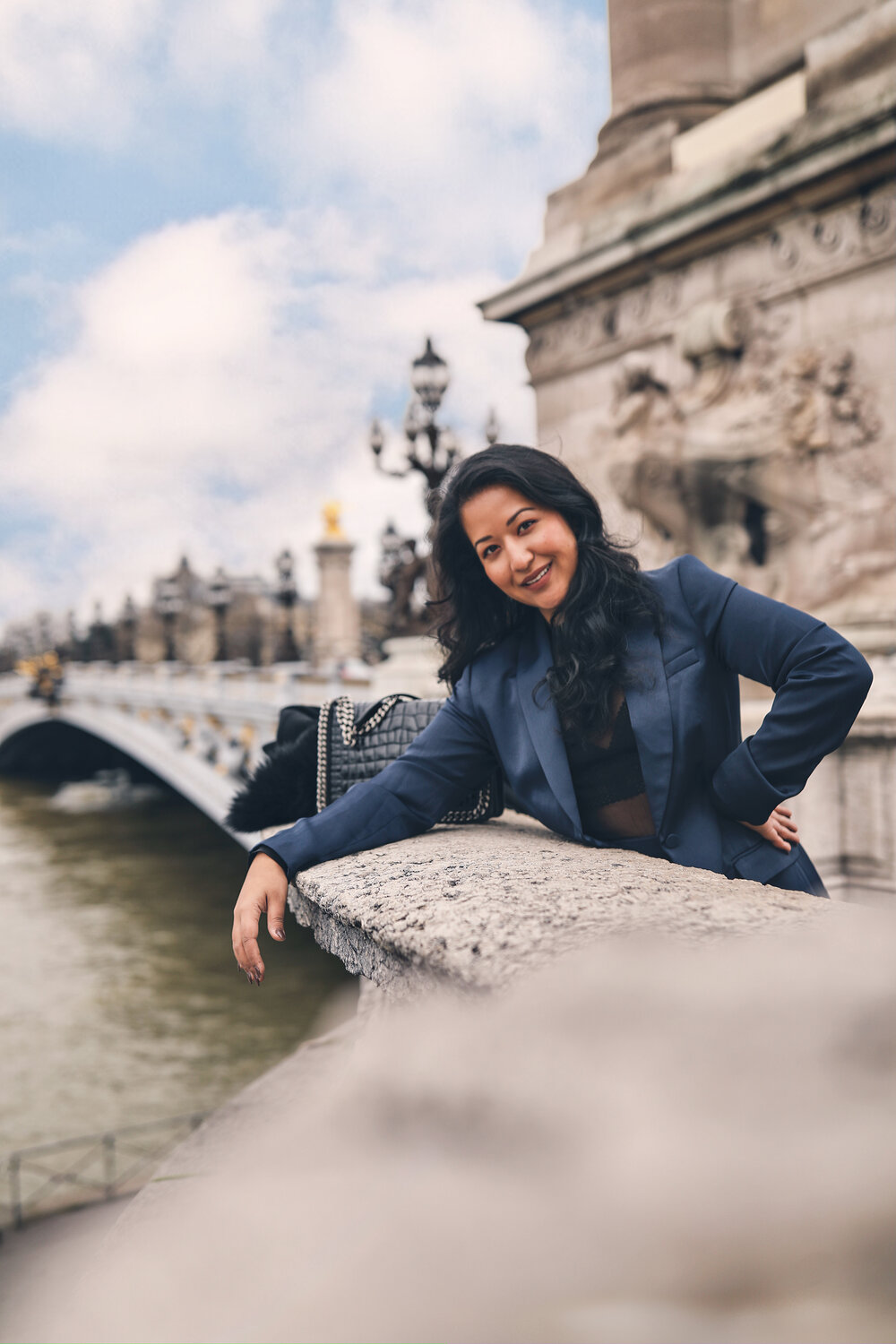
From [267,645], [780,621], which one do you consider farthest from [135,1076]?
[267,645]

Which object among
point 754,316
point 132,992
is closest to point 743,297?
point 754,316

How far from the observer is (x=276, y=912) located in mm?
1820

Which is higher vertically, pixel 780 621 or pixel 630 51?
pixel 630 51

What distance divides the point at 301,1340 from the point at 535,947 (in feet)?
1.79

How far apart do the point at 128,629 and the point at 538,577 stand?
4513 cm

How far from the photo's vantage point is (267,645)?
46.2m

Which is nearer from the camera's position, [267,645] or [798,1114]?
[798,1114]

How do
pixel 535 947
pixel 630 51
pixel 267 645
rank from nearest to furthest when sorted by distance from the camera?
1. pixel 535 947
2. pixel 630 51
3. pixel 267 645

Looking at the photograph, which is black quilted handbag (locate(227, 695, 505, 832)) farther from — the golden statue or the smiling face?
the golden statue

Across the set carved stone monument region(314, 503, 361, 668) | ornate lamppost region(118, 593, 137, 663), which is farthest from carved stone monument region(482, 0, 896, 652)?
ornate lamppost region(118, 593, 137, 663)

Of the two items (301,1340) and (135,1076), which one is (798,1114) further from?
(135,1076)

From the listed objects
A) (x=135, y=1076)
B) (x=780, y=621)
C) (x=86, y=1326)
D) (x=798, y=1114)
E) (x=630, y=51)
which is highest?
(x=630, y=51)

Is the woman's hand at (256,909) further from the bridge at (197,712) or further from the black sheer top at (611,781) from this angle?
the bridge at (197,712)

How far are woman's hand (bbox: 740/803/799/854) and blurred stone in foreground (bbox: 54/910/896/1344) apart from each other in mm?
1138
